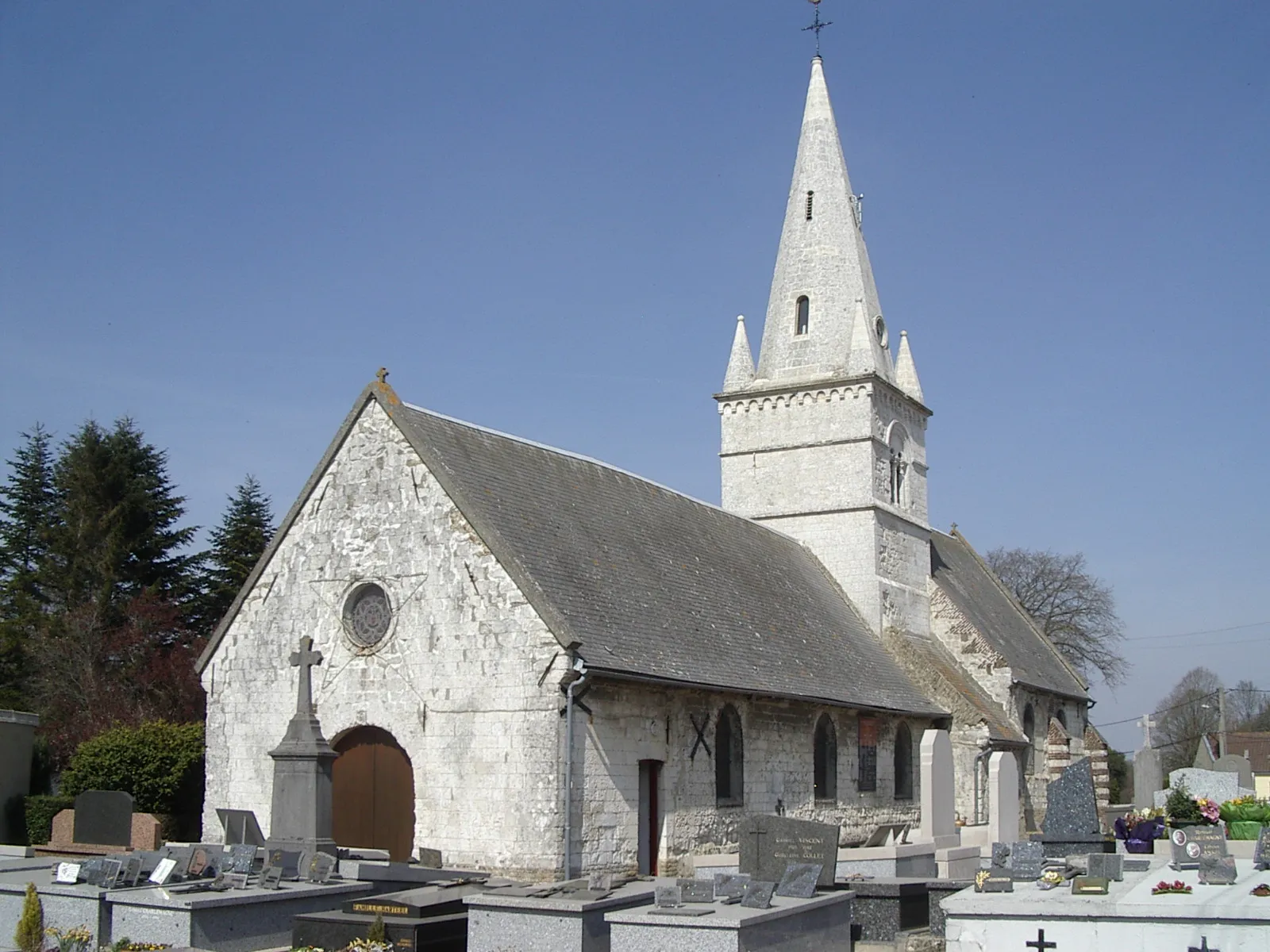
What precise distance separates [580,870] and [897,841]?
7916mm

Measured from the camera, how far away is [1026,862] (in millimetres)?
14219

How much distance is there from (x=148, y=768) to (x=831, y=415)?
17.3 m

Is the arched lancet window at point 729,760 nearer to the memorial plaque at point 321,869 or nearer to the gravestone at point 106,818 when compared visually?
the memorial plaque at point 321,869

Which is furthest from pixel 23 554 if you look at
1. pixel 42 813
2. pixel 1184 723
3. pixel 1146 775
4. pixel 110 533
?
pixel 1184 723

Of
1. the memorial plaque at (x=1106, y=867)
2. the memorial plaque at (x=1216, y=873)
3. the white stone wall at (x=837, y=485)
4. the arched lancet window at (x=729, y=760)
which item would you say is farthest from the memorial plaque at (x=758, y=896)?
the white stone wall at (x=837, y=485)

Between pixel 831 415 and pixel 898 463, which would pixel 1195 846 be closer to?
pixel 831 415

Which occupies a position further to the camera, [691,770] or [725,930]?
[691,770]

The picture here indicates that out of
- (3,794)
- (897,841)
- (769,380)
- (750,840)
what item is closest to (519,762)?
(750,840)

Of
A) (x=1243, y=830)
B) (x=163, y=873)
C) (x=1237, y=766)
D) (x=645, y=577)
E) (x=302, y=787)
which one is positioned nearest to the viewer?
(x=163, y=873)

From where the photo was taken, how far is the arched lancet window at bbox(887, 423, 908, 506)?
113 feet

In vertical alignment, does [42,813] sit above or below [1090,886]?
below

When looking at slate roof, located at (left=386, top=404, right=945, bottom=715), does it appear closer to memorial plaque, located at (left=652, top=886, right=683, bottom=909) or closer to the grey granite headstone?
memorial plaque, located at (left=652, top=886, right=683, bottom=909)

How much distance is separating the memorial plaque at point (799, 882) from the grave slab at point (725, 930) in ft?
0.68

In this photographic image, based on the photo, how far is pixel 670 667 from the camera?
68.5ft
